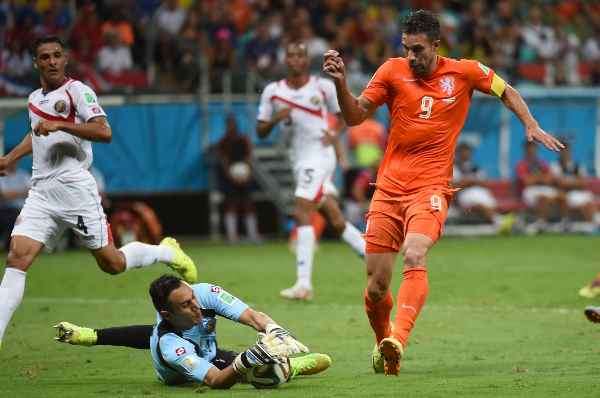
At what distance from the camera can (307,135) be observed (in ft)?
46.8

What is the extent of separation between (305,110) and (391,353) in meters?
6.65

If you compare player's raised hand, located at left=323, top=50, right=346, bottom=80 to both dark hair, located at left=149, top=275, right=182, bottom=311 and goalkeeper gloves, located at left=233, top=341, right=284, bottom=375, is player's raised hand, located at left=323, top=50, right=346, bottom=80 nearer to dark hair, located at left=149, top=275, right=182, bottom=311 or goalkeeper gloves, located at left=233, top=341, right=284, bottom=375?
dark hair, located at left=149, top=275, right=182, bottom=311

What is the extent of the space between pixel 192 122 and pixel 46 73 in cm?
1311

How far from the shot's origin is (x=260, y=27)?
23.4 metres

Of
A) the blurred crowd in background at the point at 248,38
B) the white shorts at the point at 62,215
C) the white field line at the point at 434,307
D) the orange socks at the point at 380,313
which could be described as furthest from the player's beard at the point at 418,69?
the blurred crowd in background at the point at 248,38

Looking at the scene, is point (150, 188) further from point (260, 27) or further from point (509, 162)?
point (509, 162)

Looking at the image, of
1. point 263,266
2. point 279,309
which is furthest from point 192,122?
point 279,309

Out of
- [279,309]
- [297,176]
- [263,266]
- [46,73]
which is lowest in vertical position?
[263,266]

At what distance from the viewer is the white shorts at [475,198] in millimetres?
23922

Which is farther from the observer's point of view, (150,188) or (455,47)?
(455,47)

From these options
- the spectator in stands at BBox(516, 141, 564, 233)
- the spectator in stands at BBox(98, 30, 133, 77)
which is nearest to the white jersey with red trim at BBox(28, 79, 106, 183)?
the spectator in stands at BBox(98, 30, 133, 77)

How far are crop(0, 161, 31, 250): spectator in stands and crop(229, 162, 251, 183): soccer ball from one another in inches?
146

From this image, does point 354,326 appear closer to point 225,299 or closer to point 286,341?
point 225,299

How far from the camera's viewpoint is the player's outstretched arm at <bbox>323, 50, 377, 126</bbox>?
816 cm
